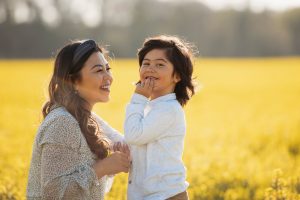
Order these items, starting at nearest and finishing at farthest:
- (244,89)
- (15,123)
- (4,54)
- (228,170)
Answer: (228,170), (15,123), (244,89), (4,54)

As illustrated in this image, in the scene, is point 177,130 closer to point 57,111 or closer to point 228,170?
point 57,111

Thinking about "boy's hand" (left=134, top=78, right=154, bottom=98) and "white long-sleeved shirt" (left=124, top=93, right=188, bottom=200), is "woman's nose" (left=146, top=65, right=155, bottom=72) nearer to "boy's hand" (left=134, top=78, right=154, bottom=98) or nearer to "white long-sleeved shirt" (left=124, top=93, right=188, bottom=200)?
"boy's hand" (left=134, top=78, right=154, bottom=98)

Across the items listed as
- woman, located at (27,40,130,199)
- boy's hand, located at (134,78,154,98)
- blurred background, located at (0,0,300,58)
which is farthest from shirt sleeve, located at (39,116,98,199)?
blurred background, located at (0,0,300,58)

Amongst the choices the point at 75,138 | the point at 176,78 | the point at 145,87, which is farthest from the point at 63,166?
the point at 176,78

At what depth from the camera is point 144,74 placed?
4066 mm

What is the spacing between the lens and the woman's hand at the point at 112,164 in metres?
3.91

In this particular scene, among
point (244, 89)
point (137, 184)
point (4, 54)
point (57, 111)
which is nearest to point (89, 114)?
point (57, 111)

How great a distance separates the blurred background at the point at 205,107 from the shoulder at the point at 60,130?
48cm

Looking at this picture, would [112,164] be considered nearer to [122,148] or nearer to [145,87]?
[122,148]

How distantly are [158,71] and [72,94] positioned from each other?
22.8 inches

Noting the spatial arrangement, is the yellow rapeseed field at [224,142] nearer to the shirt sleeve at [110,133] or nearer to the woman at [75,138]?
the woman at [75,138]

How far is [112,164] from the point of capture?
3928 mm

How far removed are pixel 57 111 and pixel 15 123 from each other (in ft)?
27.5

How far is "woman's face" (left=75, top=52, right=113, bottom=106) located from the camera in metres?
4.05
